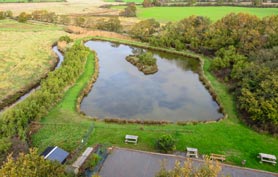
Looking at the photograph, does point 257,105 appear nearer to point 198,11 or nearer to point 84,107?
point 84,107

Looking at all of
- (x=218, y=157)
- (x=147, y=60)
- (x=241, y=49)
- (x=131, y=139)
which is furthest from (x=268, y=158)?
(x=147, y=60)

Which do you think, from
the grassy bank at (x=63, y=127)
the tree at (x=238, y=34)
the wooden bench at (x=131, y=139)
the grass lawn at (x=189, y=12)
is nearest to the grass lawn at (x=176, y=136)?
the grassy bank at (x=63, y=127)

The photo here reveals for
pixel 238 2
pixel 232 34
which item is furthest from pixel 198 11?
pixel 232 34

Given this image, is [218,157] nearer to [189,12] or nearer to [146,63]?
[146,63]

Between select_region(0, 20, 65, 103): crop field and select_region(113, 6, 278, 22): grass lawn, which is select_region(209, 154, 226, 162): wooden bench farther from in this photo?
select_region(113, 6, 278, 22): grass lawn

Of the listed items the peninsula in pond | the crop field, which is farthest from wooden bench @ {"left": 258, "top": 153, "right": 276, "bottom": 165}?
the crop field

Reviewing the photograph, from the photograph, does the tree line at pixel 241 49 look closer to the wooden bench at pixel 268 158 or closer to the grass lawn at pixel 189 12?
the wooden bench at pixel 268 158

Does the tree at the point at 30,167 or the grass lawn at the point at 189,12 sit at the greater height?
the grass lawn at the point at 189,12
